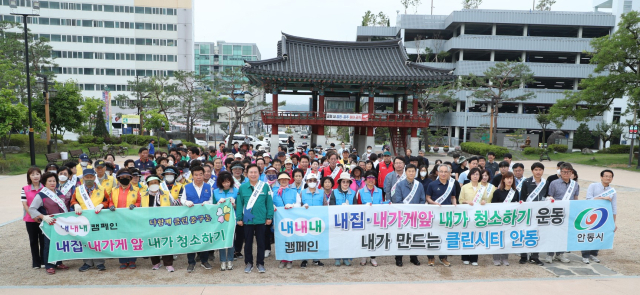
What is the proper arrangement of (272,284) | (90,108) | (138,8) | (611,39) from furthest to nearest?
(138,8), (90,108), (611,39), (272,284)

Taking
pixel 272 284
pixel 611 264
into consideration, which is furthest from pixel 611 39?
pixel 272 284

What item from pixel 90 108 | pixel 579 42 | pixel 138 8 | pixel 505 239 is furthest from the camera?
pixel 138 8

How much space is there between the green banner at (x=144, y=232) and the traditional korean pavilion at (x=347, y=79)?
15472 millimetres

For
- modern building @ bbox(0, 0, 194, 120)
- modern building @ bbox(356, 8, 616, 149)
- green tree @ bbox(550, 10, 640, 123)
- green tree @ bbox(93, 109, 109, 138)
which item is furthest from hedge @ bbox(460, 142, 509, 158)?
modern building @ bbox(0, 0, 194, 120)

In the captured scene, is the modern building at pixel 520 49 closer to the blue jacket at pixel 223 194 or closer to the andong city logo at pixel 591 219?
the andong city logo at pixel 591 219

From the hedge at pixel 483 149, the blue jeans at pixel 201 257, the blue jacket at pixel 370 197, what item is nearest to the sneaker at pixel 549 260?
the blue jacket at pixel 370 197

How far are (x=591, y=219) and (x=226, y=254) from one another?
6.54m

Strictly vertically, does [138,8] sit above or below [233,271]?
above

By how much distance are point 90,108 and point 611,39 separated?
3877 cm

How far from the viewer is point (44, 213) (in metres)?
5.88

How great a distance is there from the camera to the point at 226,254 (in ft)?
20.3

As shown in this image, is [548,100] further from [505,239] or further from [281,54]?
[505,239]

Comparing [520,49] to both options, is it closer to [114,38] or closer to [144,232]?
[144,232]

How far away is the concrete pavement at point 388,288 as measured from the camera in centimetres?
529
